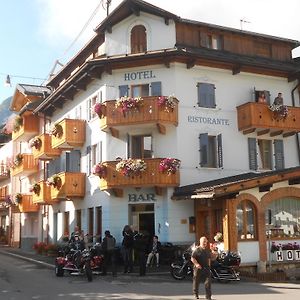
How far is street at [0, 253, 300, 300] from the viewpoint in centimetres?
1438

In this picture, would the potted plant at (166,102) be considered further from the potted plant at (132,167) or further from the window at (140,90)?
the potted plant at (132,167)

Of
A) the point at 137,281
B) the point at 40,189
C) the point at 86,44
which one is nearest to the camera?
the point at 137,281

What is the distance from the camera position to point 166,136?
24391 mm

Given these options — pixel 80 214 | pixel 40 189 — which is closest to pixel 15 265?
pixel 80 214

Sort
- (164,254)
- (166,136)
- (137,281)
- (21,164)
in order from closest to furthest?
(137,281), (164,254), (166,136), (21,164)

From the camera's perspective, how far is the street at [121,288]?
14.4 meters

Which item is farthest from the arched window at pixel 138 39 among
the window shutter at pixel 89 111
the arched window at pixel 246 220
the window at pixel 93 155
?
the arched window at pixel 246 220

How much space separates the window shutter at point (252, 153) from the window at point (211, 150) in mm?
1743

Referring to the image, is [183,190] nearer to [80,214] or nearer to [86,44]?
[80,214]

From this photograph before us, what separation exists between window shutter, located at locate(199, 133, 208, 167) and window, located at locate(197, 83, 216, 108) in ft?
5.17

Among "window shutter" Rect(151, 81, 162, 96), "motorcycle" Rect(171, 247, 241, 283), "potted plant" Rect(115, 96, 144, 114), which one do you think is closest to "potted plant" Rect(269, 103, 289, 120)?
"window shutter" Rect(151, 81, 162, 96)

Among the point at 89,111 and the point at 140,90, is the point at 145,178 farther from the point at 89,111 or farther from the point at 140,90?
the point at 89,111

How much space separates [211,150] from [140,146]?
11.6 feet

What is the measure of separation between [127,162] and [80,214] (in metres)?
6.95
